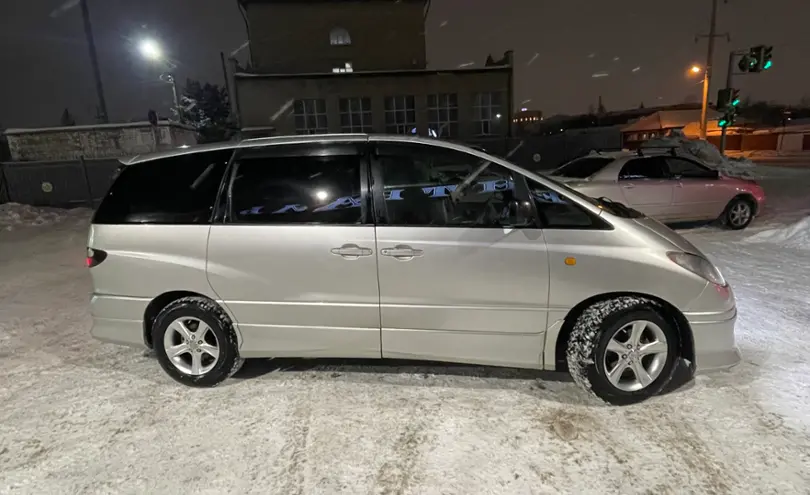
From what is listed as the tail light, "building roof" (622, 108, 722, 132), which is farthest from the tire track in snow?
"building roof" (622, 108, 722, 132)

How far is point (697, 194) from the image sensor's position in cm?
838

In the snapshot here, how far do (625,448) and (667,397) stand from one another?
2.40 feet

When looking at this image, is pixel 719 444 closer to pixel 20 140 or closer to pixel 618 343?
pixel 618 343

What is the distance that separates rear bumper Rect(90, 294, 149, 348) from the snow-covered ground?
14.8 inches

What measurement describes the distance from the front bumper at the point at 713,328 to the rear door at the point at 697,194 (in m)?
5.87

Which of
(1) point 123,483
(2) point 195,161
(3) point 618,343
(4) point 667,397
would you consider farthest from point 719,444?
(2) point 195,161

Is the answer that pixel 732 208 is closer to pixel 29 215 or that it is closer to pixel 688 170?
pixel 688 170

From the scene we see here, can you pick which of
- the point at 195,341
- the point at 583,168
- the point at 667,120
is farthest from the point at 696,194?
the point at 667,120

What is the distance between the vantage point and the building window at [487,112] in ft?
83.3

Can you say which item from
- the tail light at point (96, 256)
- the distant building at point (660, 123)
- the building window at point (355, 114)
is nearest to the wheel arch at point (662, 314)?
the tail light at point (96, 256)

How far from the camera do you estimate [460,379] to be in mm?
3672

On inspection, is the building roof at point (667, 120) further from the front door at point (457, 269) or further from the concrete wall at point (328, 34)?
the front door at point (457, 269)

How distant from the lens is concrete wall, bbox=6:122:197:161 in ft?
56.2

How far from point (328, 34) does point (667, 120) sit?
104 feet
